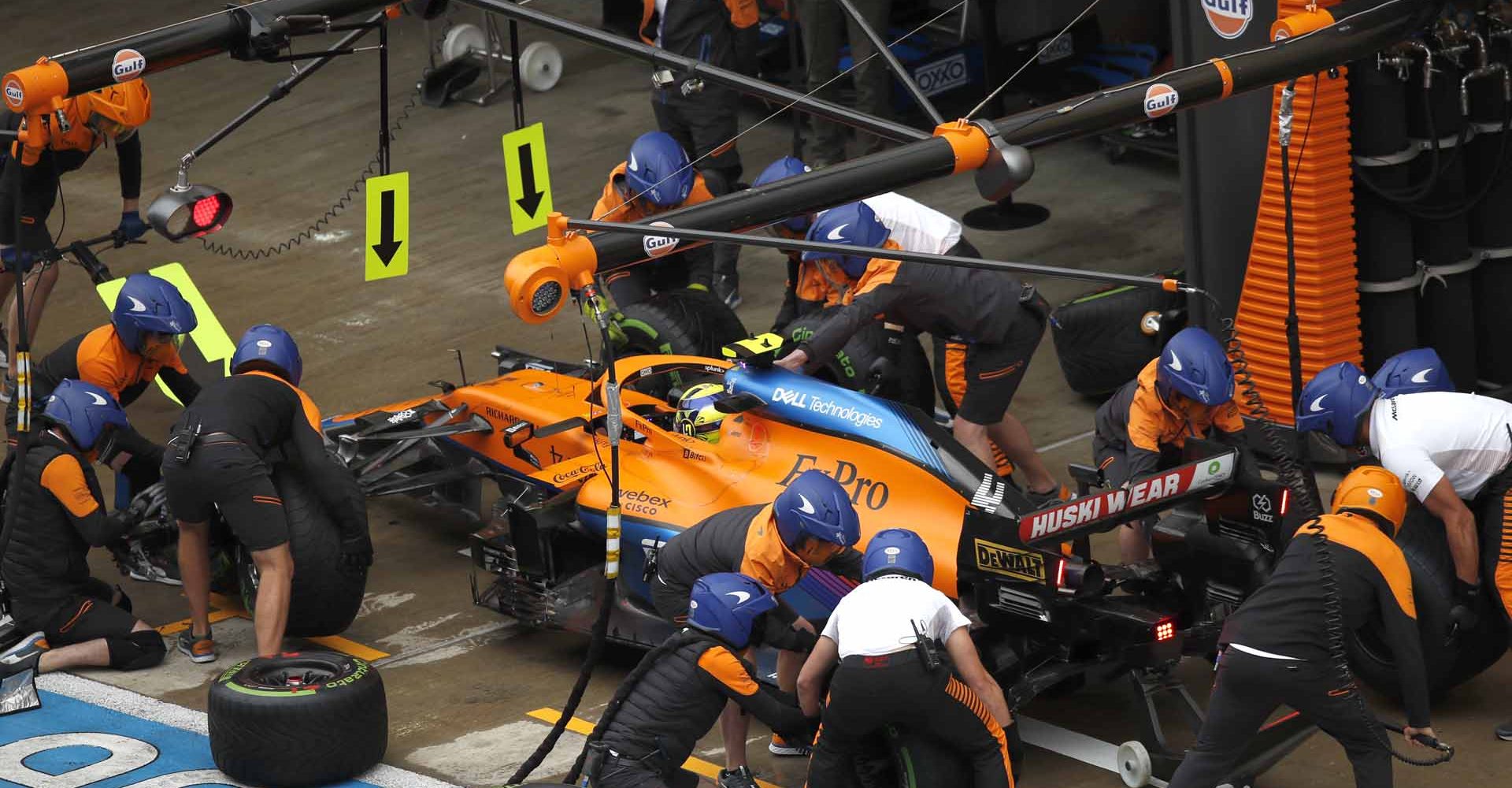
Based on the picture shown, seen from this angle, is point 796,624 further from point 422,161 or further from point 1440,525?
point 422,161

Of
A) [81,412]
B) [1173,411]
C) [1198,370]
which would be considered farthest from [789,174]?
[81,412]

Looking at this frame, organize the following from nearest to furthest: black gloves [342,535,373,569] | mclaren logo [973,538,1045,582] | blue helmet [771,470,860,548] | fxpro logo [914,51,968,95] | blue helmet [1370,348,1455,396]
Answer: blue helmet [771,470,860,548], mclaren logo [973,538,1045,582], blue helmet [1370,348,1455,396], black gloves [342,535,373,569], fxpro logo [914,51,968,95]

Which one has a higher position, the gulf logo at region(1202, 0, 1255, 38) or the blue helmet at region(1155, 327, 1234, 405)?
the gulf logo at region(1202, 0, 1255, 38)

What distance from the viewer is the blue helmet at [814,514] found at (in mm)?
7684

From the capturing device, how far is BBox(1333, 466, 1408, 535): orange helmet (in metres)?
7.16

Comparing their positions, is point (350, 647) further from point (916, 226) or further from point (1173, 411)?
point (1173, 411)

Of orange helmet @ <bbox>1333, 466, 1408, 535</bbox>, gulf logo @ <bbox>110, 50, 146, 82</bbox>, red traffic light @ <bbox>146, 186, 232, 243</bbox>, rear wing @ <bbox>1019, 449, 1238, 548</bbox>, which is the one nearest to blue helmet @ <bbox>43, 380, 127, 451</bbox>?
red traffic light @ <bbox>146, 186, 232, 243</bbox>

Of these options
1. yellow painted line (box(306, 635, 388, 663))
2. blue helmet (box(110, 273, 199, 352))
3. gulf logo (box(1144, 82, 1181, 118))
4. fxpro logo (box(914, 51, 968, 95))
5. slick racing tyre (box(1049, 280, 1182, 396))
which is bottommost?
yellow painted line (box(306, 635, 388, 663))

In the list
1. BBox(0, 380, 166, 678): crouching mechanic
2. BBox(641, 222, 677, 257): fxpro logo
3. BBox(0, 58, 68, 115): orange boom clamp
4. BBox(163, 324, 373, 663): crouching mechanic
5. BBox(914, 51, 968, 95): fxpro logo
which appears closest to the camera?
BBox(641, 222, 677, 257): fxpro logo

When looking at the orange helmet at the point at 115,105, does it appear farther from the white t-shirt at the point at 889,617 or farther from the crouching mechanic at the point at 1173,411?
the white t-shirt at the point at 889,617

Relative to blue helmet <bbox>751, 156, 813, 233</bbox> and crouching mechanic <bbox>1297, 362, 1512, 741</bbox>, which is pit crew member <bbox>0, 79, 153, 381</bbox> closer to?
blue helmet <bbox>751, 156, 813, 233</bbox>

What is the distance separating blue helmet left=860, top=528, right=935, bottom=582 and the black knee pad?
3698 mm

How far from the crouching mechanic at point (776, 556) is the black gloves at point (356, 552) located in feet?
5.35

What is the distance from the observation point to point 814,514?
768 centimetres
